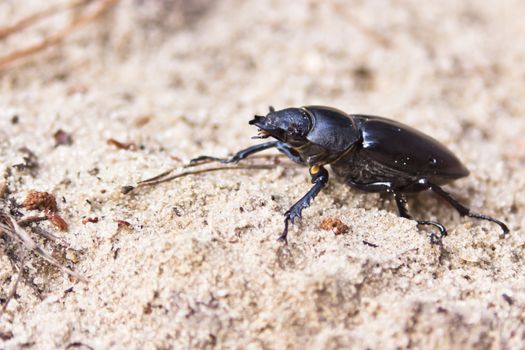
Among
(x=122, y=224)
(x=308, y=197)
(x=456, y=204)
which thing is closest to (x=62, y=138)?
(x=122, y=224)

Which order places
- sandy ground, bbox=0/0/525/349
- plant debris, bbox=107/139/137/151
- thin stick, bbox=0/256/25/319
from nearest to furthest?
sandy ground, bbox=0/0/525/349 < thin stick, bbox=0/256/25/319 < plant debris, bbox=107/139/137/151

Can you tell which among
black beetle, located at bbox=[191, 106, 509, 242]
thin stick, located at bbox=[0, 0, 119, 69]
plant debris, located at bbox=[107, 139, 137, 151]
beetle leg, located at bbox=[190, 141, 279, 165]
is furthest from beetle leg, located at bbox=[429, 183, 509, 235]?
thin stick, located at bbox=[0, 0, 119, 69]

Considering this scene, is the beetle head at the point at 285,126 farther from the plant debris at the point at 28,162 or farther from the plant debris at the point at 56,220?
the plant debris at the point at 28,162

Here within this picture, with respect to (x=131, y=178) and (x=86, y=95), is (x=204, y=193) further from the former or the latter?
(x=86, y=95)

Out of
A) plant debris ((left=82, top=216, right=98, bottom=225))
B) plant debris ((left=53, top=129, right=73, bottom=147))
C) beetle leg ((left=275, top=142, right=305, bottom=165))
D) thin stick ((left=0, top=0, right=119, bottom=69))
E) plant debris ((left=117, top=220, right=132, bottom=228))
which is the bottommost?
plant debris ((left=117, top=220, right=132, bottom=228))

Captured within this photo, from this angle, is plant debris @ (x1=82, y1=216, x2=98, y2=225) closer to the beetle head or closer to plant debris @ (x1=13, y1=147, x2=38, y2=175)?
plant debris @ (x1=13, y1=147, x2=38, y2=175)

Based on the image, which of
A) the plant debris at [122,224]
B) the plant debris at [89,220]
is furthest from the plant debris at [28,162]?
the plant debris at [122,224]

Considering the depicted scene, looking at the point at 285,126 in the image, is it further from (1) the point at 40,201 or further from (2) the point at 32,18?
(2) the point at 32,18
